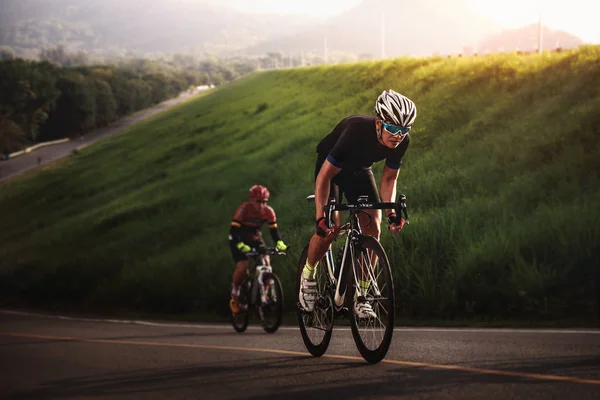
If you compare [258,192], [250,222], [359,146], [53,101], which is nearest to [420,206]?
[250,222]

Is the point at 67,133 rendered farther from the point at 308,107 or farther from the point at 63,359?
the point at 63,359

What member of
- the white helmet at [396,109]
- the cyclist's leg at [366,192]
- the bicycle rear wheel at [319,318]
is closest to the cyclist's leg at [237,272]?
the bicycle rear wheel at [319,318]

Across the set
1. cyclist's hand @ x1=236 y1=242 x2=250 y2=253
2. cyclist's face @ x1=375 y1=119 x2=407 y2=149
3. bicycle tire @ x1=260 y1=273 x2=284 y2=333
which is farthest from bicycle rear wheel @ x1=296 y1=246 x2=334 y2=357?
cyclist's hand @ x1=236 y1=242 x2=250 y2=253

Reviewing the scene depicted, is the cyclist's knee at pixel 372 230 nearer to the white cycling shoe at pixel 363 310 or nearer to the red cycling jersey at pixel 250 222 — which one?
the white cycling shoe at pixel 363 310

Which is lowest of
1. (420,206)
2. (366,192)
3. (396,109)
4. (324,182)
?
(420,206)

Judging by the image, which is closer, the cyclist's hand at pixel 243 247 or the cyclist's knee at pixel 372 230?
the cyclist's knee at pixel 372 230

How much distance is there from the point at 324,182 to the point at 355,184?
487 millimetres

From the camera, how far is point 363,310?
749 centimetres

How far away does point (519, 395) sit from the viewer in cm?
631

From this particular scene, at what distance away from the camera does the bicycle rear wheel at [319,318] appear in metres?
8.31

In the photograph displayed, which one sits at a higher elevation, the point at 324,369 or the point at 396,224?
the point at 396,224

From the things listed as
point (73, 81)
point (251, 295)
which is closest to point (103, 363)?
point (251, 295)

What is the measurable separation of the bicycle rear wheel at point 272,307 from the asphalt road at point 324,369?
1.64 meters

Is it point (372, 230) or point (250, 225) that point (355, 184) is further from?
point (250, 225)
